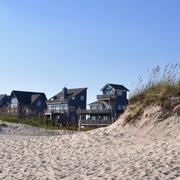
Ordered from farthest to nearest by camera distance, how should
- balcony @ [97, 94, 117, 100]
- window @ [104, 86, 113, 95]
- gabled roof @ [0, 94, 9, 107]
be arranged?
gabled roof @ [0, 94, 9, 107] → window @ [104, 86, 113, 95] → balcony @ [97, 94, 117, 100]

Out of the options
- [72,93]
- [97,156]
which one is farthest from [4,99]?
[97,156]

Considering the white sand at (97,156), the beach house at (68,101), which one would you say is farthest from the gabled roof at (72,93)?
the white sand at (97,156)

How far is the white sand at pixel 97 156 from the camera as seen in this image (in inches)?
334

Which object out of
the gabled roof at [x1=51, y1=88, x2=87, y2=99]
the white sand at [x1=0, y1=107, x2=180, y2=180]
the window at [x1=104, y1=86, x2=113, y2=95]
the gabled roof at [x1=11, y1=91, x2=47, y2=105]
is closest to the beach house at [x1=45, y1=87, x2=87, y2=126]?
the gabled roof at [x1=51, y1=88, x2=87, y2=99]

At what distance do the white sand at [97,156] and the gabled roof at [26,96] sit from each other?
7644 centimetres

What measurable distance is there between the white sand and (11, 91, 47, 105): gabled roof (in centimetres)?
7644

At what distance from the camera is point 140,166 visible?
874 centimetres

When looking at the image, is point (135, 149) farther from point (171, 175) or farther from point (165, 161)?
point (171, 175)

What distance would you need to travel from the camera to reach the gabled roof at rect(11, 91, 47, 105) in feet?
295

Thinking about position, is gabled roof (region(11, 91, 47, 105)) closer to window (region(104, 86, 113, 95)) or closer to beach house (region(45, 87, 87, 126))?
beach house (region(45, 87, 87, 126))

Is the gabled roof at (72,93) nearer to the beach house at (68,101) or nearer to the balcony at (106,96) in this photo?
the beach house at (68,101)

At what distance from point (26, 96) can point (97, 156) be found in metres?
83.2

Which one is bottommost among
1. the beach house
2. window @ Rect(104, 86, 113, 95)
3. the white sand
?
the white sand

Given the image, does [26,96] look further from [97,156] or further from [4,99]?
[97,156]
